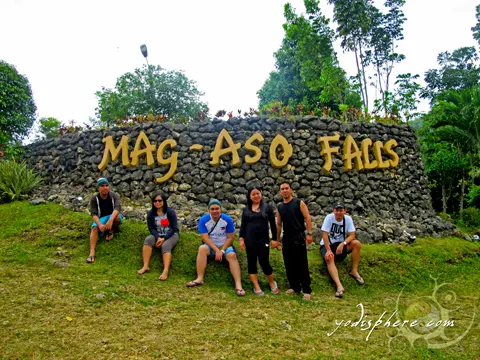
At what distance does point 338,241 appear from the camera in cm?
508

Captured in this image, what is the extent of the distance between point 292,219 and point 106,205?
300cm

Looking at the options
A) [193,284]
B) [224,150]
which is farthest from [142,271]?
[224,150]

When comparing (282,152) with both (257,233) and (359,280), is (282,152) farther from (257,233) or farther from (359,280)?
(257,233)

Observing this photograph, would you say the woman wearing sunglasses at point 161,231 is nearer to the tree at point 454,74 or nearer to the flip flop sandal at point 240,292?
the flip flop sandal at point 240,292

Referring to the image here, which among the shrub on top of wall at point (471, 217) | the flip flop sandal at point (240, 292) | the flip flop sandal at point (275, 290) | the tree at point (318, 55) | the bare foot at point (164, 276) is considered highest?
the tree at point (318, 55)

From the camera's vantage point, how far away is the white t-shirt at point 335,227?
16.2 ft

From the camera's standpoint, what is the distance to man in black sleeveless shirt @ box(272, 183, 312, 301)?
174 inches

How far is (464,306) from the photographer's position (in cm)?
444

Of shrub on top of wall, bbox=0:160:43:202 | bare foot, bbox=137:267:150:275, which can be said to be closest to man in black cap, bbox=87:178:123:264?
bare foot, bbox=137:267:150:275

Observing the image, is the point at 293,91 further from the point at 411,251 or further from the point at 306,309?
the point at 306,309

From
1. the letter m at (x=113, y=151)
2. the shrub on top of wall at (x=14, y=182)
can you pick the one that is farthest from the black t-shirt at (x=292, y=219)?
the shrub on top of wall at (x=14, y=182)

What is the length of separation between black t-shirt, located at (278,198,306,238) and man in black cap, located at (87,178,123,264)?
267 cm

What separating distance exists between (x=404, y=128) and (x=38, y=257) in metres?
9.36

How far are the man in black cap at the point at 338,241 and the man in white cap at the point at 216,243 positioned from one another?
1291 mm
